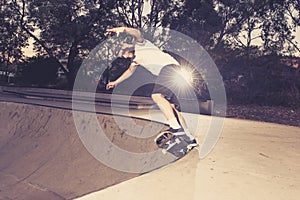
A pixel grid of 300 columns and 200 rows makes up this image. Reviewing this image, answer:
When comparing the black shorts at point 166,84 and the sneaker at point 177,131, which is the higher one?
the black shorts at point 166,84

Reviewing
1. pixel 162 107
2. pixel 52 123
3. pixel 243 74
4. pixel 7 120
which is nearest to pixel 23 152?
pixel 52 123

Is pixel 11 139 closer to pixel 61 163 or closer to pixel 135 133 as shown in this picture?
pixel 61 163

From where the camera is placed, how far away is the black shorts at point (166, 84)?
456 cm

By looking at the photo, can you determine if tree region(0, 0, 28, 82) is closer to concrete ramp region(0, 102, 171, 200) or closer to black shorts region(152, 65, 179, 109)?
concrete ramp region(0, 102, 171, 200)

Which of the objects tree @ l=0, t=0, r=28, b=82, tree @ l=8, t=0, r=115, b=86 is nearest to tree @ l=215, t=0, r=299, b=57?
tree @ l=8, t=0, r=115, b=86

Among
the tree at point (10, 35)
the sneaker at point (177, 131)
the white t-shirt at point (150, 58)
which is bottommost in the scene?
the sneaker at point (177, 131)

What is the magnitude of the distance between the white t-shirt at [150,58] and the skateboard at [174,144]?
3.43 feet

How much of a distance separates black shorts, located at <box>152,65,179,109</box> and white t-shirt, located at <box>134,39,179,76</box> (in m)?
0.08

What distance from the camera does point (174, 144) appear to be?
4.68 m

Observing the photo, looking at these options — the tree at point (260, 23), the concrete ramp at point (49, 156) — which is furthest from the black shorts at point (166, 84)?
the tree at point (260, 23)

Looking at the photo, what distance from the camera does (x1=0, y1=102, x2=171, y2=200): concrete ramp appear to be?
15.7ft

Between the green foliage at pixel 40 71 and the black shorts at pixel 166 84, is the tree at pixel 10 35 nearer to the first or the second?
the green foliage at pixel 40 71

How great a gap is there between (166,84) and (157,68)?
1.07 feet

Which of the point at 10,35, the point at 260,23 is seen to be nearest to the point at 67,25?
the point at 10,35
